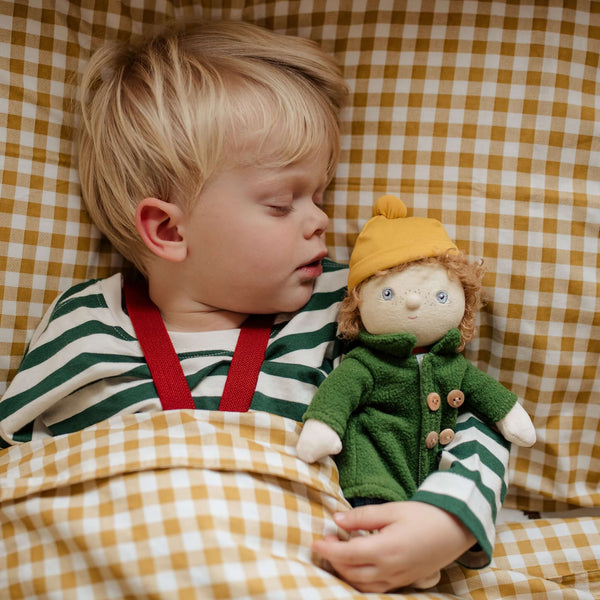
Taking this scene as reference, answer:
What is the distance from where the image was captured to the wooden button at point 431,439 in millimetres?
917

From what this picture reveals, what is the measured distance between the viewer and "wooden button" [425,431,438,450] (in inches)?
36.1

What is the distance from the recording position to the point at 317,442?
865mm

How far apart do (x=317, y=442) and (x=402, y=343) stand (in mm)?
169

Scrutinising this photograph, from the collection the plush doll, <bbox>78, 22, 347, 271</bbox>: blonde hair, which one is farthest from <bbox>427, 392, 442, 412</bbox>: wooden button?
<bbox>78, 22, 347, 271</bbox>: blonde hair

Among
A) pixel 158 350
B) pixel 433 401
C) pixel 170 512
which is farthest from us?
pixel 158 350

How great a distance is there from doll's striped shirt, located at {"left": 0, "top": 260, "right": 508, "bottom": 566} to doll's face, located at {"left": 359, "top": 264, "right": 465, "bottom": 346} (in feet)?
0.51

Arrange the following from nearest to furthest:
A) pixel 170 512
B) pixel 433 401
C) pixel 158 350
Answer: pixel 170 512 → pixel 433 401 → pixel 158 350

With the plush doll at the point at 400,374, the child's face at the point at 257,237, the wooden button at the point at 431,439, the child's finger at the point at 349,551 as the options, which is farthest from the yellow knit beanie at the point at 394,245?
the child's finger at the point at 349,551

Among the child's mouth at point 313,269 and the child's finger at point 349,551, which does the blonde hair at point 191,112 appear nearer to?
the child's mouth at point 313,269

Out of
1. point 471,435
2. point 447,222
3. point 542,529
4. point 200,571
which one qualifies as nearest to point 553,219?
point 447,222

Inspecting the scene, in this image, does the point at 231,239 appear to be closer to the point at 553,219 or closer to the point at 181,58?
the point at 181,58

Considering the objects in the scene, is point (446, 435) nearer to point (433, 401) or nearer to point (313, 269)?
point (433, 401)

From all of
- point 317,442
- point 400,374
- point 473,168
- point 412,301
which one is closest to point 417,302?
point 412,301

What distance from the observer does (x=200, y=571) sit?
774 millimetres
